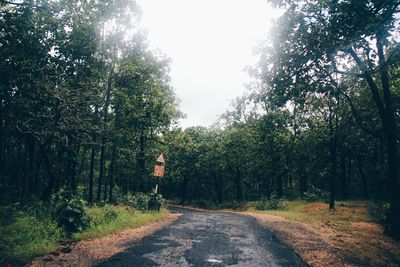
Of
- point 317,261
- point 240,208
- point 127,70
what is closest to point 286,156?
point 240,208

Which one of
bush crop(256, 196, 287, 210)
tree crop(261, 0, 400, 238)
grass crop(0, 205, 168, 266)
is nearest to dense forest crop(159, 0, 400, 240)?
tree crop(261, 0, 400, 238)

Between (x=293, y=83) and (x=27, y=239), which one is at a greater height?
(x=293, y=83)

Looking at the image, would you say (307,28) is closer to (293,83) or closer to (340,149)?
(293,83)

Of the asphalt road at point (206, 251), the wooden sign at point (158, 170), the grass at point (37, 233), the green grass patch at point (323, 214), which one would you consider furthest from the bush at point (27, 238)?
the green grass patch at point (323, 214)

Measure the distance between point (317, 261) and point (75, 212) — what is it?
8.44 metres

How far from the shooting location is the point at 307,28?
12.5 meters

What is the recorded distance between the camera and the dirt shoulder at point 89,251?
25.2 feet

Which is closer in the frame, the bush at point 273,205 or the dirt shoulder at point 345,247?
the dirt shoulder at point 345,247

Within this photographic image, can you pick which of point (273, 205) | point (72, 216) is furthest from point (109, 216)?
point (273, 205)

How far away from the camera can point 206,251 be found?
9156mm

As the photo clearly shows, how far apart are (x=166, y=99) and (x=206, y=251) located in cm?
2262

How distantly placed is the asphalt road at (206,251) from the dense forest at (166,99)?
5.29 metres

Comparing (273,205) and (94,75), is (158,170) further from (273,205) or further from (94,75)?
(273,205)

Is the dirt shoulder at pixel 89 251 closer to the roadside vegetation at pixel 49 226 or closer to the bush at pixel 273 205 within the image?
the roadside vegetation at pixel 49 226
